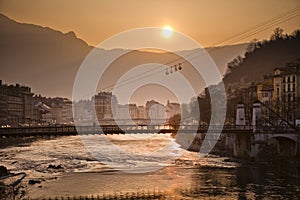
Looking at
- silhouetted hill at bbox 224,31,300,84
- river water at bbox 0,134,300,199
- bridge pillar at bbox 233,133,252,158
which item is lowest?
Result: river water at bbox 0,134,300,199

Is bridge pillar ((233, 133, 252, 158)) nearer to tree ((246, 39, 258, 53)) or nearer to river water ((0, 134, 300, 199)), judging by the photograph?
river water ((0, 134, 300, 199))

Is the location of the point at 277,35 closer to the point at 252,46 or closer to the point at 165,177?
A: the point at 252,46

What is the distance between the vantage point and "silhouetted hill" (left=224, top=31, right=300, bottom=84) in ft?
277

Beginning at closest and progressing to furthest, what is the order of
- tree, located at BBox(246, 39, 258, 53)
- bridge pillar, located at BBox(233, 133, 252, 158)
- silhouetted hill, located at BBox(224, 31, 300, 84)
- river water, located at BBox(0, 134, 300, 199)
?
river water, located at BBox(0, 134, 300, 199), bridge pillar, located at BBox(233, 133, 252, 158), silhouetted hill, located at BBox(224, 31, 300, 84), tree, located at BBox(246, 39, 258, 53)

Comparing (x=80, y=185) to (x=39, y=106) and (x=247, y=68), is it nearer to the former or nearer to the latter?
(x=247, y=68)

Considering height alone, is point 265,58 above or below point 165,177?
above

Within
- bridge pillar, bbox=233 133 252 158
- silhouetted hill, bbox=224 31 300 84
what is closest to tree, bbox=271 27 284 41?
silhouetted hill, bbox=224 31 300 84

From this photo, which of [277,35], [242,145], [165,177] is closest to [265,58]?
[277,35]

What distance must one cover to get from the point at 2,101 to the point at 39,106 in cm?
2565

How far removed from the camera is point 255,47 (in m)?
96.8

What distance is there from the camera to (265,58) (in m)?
90.4

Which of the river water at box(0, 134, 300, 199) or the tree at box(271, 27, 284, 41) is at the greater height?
the tree at box(271, 27, 284, 41)

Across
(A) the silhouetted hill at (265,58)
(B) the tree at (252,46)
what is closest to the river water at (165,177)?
(A) the silhouetted hill at (265,58)

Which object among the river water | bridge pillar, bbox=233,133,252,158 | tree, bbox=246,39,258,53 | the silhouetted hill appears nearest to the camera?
the river water
